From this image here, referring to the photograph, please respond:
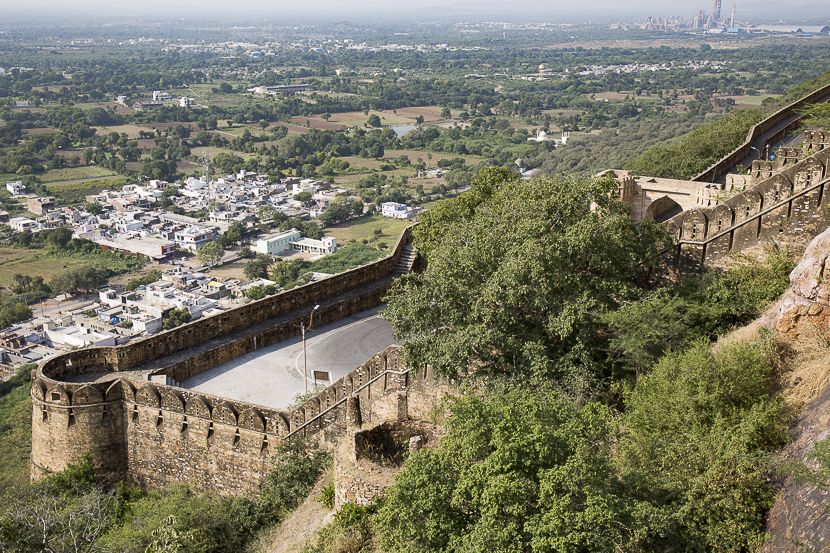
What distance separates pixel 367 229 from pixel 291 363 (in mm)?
67049

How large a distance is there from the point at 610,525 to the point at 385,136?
127 metres

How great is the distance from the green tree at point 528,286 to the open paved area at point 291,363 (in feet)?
9.82

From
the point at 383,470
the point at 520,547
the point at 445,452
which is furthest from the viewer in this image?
the point at 383,470

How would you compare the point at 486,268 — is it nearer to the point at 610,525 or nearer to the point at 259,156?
the point at 610,525

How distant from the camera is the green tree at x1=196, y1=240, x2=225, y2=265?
7275 cm

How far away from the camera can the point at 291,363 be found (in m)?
15.3

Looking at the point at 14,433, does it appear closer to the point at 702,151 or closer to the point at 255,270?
the point at 702,151

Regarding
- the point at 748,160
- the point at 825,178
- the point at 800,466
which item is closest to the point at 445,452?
the point at 800,466

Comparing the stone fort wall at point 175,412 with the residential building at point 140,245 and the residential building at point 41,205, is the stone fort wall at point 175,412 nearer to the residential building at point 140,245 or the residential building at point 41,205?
the residential building at point 140,245

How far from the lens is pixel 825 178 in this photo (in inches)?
491

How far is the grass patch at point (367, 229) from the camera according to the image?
78.4 meters

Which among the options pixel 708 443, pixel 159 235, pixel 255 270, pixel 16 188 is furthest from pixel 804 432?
pixel 16 188

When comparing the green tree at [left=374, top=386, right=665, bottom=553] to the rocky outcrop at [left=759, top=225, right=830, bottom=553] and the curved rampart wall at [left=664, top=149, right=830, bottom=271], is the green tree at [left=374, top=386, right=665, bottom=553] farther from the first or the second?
the curved rampart wall at [left=664, top=149, right=830, bottom=271]

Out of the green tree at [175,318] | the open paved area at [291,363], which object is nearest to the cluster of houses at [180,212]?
the green tree at [175,318]
